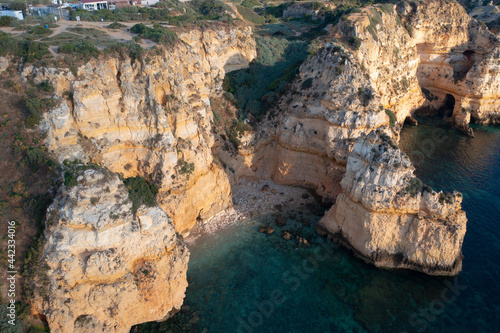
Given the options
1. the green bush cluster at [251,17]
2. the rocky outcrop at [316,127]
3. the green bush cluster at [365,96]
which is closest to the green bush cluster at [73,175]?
the rocky outcrop at [316,127]

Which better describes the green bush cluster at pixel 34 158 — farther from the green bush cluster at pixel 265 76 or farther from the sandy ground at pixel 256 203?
the green bush cluster at pixel 265 76

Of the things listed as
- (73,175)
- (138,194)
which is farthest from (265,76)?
(73,175)

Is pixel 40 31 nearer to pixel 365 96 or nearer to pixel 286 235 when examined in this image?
pixel 286 235

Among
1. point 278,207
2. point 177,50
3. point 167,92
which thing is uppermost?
point 177,50

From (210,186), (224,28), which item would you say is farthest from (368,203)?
(224,28)

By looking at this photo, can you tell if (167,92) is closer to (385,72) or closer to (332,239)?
(332,239)

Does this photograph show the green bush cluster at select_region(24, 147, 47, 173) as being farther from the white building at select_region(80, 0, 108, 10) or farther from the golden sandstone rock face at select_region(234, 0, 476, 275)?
the white building at select_region(80, 0, 108, 10)

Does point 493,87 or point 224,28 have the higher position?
point 224,28

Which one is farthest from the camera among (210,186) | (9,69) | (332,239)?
(210,186)
